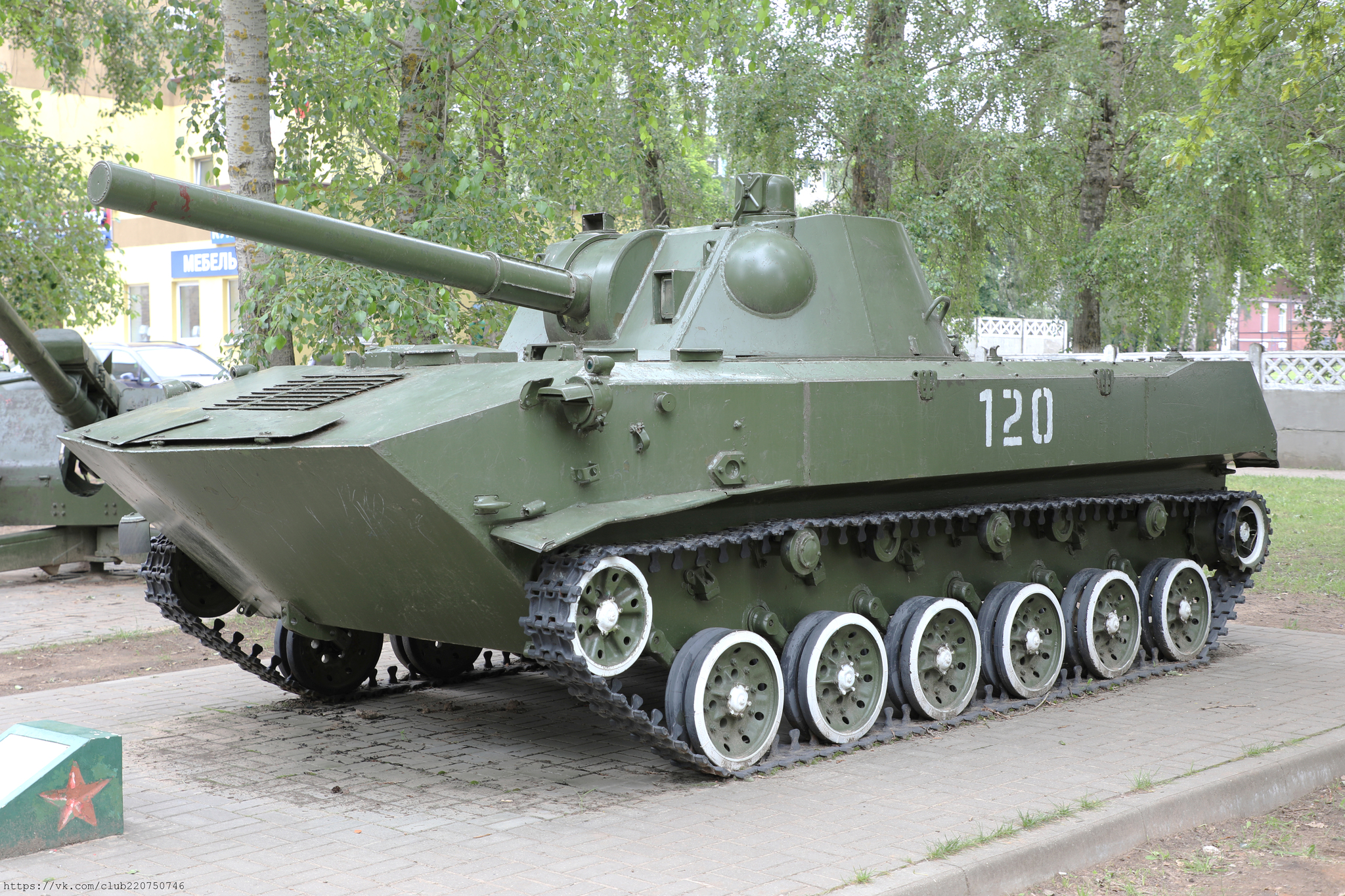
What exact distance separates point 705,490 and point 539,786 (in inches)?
62.1

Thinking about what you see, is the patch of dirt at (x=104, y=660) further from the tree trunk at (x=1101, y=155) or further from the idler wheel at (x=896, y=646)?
the tree trunk at (x=1101, y=155)

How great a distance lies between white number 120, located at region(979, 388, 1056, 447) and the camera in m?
7.78

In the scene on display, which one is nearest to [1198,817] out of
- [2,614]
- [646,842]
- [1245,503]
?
[646,842]

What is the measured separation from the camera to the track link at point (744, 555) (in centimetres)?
594

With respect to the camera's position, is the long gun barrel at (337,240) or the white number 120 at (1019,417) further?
the white number 120 at (1019,417)

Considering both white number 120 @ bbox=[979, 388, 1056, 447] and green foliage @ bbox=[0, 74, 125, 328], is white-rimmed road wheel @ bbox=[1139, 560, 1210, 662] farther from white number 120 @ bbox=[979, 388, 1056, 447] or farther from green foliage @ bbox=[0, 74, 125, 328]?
green foliage @ bbox=[0, 74, 125, 328]

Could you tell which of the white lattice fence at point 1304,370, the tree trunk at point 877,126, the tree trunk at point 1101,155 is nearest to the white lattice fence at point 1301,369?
the white lattice fence at point 1304,370

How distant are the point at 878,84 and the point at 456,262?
11.9m

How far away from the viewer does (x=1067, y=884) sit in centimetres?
537

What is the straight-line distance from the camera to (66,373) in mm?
12000

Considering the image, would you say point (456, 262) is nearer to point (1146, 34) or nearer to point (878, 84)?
point (878, 84)

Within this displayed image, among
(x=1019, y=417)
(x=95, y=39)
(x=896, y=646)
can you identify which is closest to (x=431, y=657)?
(x=896, y=646)

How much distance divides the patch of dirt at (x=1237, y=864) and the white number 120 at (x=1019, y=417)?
2418 millimetres

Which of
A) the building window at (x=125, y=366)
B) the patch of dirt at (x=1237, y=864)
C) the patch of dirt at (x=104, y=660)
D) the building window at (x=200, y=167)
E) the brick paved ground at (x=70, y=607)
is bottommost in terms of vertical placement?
the brick paved ground at (x=70, y=607)
